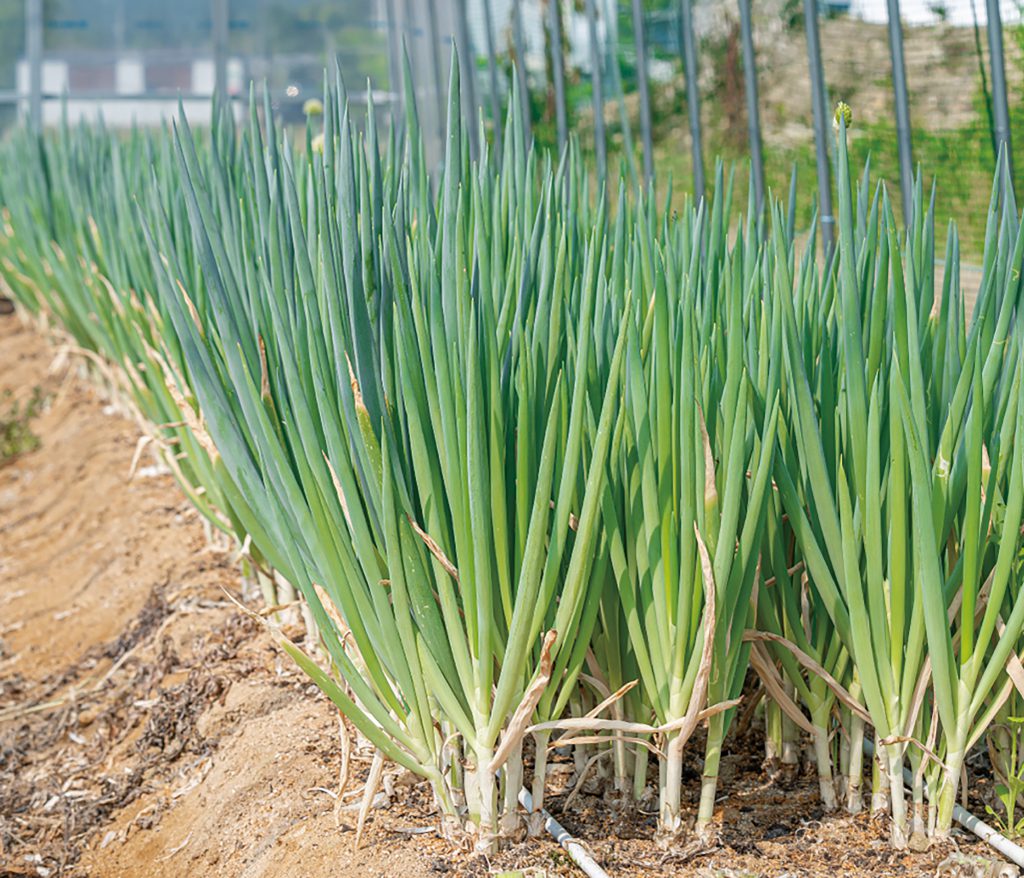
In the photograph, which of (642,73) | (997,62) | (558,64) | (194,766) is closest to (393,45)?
(558,64)

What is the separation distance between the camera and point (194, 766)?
1583 mm

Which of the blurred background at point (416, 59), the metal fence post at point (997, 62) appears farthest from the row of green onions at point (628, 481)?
the blurred background at point (416, 59)

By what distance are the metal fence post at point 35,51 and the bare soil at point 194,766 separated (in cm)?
503

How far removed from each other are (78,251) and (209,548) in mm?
1425

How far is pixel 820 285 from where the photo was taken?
3.91ft

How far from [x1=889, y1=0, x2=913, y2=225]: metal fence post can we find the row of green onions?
1.22 metres

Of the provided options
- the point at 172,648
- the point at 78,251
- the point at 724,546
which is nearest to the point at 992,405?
the point at 724,546

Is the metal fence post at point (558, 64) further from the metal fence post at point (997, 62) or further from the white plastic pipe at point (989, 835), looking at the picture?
the white plastic pipe at point (989, 835)

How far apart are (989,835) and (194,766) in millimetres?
1017

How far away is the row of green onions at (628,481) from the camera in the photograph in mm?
976

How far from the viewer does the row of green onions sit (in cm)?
98

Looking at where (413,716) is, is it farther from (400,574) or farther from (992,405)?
(992,405)

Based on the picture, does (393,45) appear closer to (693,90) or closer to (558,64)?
(558,64)

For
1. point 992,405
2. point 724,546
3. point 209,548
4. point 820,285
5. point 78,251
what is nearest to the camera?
point 724,546
